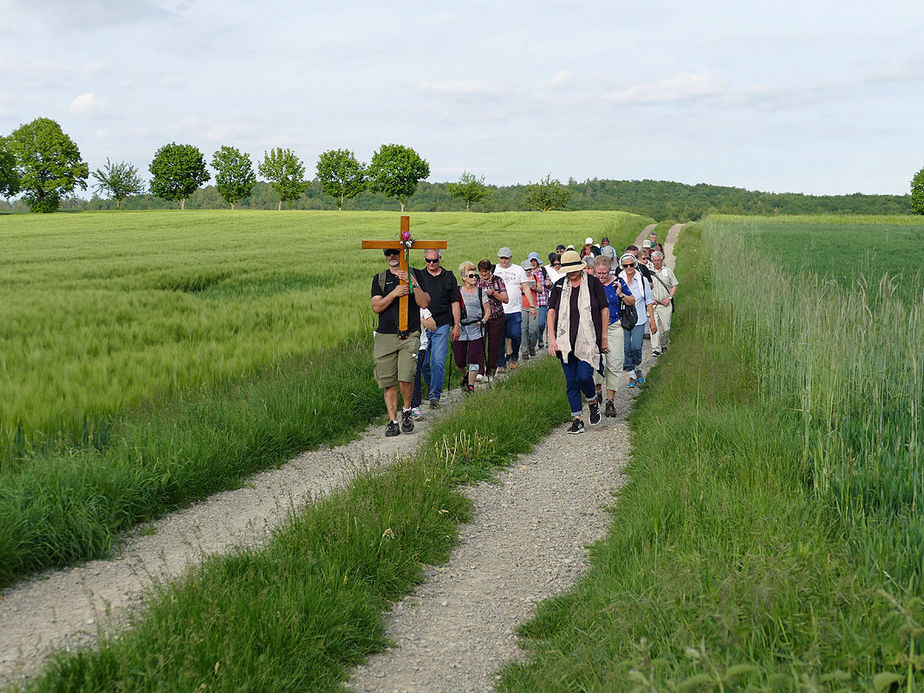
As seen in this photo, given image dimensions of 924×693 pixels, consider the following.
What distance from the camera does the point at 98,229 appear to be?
166 feet

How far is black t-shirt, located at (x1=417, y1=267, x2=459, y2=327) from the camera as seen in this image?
10.2 meters

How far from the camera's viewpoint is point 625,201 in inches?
6029

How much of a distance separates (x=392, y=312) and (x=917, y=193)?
13430 cm

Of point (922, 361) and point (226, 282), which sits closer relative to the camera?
point (922, 361)

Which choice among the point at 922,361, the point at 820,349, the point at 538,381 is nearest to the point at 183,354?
the point at 538,381

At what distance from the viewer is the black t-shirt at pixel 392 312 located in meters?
8.99

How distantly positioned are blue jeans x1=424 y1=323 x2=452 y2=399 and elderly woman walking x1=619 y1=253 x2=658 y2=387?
2902 mm

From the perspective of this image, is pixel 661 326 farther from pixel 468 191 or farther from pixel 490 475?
pixel 468 191

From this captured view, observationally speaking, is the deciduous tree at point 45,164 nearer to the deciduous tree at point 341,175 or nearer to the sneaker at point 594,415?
the deciduous tree at point 341,175

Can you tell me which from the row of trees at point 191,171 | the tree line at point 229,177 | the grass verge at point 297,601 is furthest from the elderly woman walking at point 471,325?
the row of trees at point 191,171

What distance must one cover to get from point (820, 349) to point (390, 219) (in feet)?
180

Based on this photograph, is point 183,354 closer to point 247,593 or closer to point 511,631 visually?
point 247,593

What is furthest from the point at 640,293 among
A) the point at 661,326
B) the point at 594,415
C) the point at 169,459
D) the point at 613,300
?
the point at 169,459

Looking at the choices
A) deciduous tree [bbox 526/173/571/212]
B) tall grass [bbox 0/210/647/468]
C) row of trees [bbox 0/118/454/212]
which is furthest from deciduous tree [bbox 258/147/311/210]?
tall grass [bbox 0/210/647/468]
